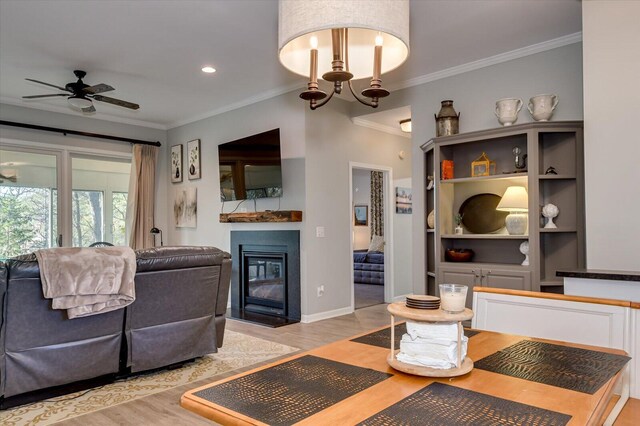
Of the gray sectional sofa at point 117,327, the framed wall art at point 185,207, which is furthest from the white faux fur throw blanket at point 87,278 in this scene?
the framed wall art at point 185,207

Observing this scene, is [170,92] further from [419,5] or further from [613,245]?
[613,245]

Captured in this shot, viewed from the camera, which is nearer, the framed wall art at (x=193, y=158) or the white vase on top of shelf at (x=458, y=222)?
the white vase on top of shelf at (x=458, y=222)

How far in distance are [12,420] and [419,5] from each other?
391cm

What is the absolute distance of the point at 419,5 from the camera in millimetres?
3506

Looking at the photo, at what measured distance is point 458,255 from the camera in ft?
14.5

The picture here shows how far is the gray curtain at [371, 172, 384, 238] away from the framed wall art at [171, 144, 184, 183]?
4.92 m

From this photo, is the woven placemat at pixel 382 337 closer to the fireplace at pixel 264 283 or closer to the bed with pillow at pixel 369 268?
the fireplace at pixel 264 283

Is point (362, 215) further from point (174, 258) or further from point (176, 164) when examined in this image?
point (174, 258)

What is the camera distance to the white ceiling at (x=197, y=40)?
3564mm

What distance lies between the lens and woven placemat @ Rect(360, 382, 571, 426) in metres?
0.99

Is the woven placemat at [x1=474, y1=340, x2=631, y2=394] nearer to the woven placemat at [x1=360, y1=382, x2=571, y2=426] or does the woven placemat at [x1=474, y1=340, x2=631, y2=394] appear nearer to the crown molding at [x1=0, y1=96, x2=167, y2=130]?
the woven placemat at [x1=360, y1=382, x2=571, y2=426]

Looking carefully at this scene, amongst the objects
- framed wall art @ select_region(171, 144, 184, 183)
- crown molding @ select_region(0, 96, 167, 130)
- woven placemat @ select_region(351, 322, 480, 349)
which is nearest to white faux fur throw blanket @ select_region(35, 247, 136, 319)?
woven placemat @ select_region(351, 322, 480, 349)

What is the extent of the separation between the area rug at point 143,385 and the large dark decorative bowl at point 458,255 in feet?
5.73

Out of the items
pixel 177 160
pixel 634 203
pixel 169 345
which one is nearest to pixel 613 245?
pixel 634 203
